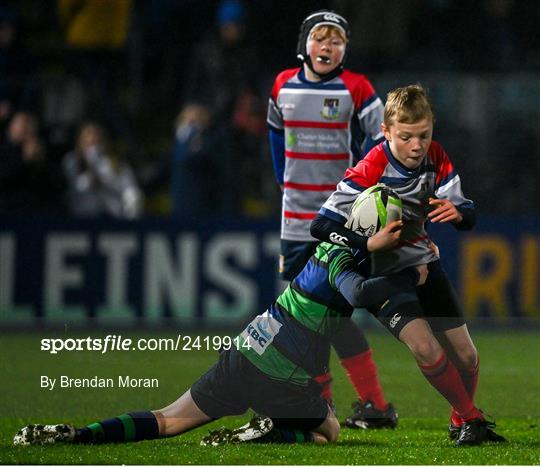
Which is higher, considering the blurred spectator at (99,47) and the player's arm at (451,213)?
the blurred spectator at (99,47)

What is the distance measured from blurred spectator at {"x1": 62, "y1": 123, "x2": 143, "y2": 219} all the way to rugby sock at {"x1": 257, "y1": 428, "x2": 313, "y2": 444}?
696 centimetres

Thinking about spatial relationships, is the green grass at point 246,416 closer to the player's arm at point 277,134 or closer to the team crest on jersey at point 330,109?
the player's arm at point 277,134

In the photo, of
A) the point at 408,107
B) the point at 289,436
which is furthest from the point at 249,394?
the point at 408,107

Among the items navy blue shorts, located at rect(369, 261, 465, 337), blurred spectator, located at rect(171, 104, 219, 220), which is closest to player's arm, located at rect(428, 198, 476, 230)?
Answer: navy blue shorts, located at rect(369, 261, 465, 337)

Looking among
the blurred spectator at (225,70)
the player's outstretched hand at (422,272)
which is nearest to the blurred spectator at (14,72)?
the blurred spectator at (225,70)

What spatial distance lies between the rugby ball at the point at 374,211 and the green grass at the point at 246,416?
103 centimetres

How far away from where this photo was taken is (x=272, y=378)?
20.6ft

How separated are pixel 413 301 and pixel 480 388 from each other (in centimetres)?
306

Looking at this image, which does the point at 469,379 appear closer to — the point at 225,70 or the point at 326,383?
the point at 326,383

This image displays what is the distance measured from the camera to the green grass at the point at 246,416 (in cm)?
596

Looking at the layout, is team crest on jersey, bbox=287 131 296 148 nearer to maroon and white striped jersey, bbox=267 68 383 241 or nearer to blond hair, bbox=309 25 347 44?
maroon and white striped jersey, bbox=267 68 383 241

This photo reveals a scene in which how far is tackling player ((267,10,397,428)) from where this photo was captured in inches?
298

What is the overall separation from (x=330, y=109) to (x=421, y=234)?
58.8 inches

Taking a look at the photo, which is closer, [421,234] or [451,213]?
[451,213]
